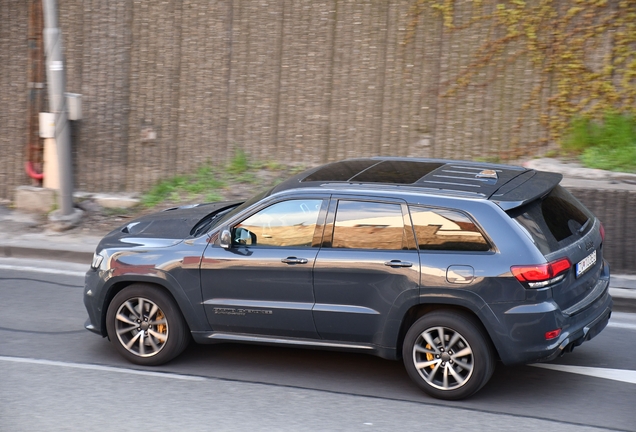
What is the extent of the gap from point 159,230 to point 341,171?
159cm

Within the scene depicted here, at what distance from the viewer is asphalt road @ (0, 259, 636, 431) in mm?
5406

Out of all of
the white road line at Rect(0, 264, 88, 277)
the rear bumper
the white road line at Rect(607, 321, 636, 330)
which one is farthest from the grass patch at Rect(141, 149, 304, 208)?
the rear bumper

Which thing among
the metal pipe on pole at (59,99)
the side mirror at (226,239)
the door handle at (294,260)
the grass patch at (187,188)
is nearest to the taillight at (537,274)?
the door handle at (294,260)

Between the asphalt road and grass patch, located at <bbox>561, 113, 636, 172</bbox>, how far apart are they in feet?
10.7

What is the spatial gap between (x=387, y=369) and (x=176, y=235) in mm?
2015

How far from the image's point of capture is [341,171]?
6.53 m

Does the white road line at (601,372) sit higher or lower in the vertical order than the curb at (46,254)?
lower

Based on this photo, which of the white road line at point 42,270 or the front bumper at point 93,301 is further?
the white road line at point 42,270

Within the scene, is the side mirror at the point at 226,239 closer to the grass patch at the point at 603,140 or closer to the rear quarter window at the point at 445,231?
the rear quarter window at the point at 445,231

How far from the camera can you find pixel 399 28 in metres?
11.2

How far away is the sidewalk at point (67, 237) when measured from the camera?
9.05 m

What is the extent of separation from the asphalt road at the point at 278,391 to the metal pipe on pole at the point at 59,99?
3.67 meters

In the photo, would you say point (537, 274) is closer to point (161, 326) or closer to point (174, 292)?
point (174, 292)

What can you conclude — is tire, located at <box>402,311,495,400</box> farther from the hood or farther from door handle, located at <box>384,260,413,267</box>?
the hood
